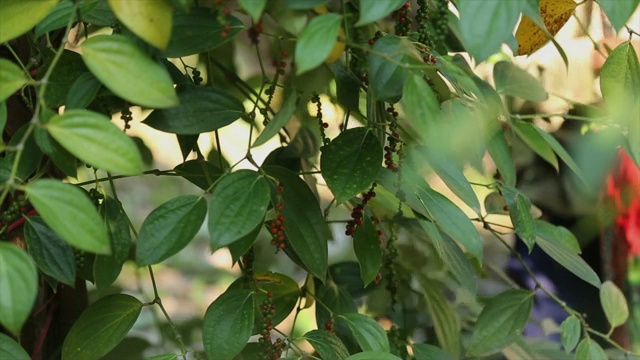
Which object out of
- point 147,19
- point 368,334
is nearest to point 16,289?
point 147,19

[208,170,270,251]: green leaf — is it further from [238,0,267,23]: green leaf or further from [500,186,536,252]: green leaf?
[500,186,536,252]: green leaf

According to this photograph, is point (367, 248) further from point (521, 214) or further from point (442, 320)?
point (442, 320)

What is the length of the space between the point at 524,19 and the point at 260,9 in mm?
347

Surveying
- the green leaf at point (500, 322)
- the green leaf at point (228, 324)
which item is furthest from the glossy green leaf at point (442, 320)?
the green leaf at point (228, 324)

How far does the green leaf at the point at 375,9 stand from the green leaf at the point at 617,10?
0.36 feet

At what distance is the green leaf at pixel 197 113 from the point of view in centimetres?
50

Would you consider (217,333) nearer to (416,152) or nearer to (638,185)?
(416,152)

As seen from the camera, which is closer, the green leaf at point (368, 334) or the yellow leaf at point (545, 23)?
the green leaf at point (368, 334)

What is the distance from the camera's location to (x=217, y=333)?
53 centimetres

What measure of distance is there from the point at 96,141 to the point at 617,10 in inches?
11.0

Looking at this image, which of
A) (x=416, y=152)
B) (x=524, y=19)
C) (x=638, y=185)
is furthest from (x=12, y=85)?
(x=638, y=185)

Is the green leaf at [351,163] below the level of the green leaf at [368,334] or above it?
above

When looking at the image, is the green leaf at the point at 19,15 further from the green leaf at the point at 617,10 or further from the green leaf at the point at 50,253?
the green leaf at the point at 617,10

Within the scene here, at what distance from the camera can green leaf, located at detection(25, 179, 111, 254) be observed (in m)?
0.38
